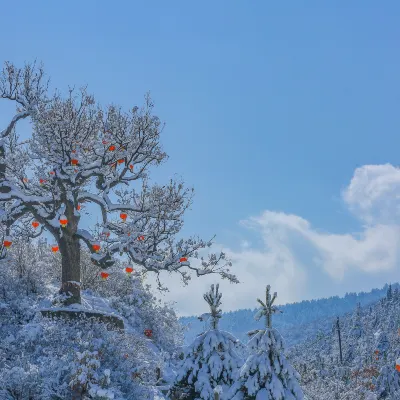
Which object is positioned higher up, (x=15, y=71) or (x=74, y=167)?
(x=15, y=71)

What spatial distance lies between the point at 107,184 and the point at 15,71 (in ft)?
18.5

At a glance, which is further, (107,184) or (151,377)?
(107,184)

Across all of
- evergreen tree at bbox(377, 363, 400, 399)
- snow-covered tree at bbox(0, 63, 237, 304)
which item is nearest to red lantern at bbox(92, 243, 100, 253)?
snow-covered tree at bbox(0, 63, 237, 304)

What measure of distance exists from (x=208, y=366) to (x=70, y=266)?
25.5ft

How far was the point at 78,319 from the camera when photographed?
1614cm

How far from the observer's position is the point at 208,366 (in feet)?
38.1

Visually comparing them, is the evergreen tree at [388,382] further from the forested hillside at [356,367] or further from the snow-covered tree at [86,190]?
the snow-covered tree at [86,190]

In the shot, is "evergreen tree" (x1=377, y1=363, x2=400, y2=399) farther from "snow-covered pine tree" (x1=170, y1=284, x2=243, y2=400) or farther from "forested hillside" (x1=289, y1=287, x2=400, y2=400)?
"snow-covered pine tree" (x1=170, y1=284, x2=243, y2=400)

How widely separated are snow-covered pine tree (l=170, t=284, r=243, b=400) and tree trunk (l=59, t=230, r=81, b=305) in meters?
6.71

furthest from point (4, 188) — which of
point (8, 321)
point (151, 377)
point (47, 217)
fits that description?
point (151, 377)

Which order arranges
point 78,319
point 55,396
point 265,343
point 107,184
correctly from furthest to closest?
point 107,184 < point 78,319 < point 55,396 < point 265,343

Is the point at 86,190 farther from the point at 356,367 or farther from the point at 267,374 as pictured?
the point at 356,367

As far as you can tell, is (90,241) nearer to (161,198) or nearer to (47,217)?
(47,217)

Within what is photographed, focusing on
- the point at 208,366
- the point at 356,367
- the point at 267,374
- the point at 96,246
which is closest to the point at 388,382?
the point at 356,367
